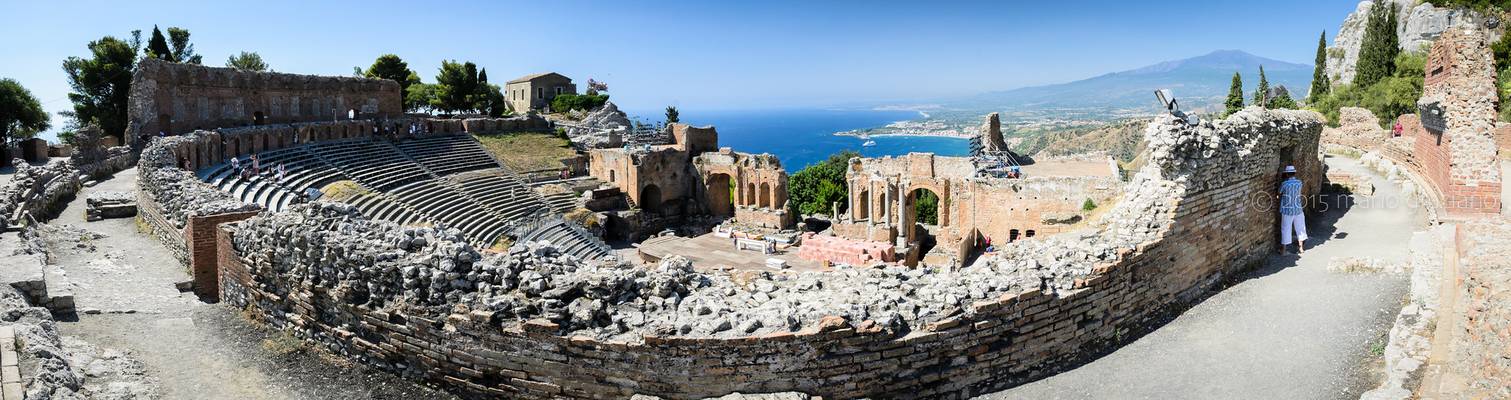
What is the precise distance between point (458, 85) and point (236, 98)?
22537 mm

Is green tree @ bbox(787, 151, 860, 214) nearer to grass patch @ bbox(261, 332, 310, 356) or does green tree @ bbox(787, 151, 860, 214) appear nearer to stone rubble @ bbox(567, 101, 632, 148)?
stone rubble @ bbox(567, 101, 632, 148)

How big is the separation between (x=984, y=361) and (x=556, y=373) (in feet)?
12.1

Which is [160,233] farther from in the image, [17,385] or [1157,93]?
[1157,93]

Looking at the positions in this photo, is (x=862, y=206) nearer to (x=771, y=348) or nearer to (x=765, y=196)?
(x=765, y=196)

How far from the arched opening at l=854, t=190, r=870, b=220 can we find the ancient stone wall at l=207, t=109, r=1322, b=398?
23.3 meters

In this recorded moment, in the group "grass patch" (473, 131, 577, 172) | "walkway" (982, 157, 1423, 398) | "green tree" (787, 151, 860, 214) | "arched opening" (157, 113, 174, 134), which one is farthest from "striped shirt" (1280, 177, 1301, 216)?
"green tree" (787, 151, 860, 214)

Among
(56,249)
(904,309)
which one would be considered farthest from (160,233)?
(904,309)

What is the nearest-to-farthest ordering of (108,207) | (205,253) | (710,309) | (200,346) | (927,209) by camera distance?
(710,309) < (200,346) < (205,253) < (108,207) < (927,209)

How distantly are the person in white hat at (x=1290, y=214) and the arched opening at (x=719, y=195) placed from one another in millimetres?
28283

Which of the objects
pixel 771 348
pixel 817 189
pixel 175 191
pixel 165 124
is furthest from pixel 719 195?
pixel 771 348

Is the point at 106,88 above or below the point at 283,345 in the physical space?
above

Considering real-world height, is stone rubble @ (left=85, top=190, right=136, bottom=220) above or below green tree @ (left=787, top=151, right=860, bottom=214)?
above

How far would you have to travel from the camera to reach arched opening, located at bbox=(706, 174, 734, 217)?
38.6 m

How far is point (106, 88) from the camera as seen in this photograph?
34.7 m
